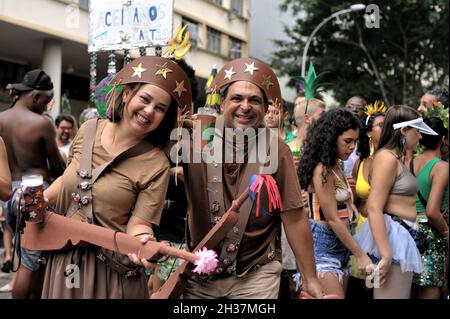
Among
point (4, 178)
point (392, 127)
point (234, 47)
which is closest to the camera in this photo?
point (4, 178)

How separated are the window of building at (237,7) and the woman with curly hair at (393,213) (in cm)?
1769

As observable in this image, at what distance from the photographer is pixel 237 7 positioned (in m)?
21.4

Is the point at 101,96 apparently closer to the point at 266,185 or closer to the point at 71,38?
the point at 266,185

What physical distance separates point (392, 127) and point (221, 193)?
5.98 ft

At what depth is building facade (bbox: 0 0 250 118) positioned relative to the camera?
11672 millimetres

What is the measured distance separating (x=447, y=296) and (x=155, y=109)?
325 centimetres

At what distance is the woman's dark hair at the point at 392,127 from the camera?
13.1ft

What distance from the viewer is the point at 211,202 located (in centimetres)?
270

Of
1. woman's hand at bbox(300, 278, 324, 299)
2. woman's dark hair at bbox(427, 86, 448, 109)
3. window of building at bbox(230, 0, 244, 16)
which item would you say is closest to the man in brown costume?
woman's hand at bbox(300, 278, 324, 299)

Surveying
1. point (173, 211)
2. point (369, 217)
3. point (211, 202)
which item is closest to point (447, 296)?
point (369, 217)

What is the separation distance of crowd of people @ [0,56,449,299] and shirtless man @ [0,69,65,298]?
1cm

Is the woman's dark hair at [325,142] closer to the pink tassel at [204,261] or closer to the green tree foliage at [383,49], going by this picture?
the pink tassel at [204,261]

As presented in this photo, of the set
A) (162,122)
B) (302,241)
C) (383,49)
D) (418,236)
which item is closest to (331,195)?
(418,236)
